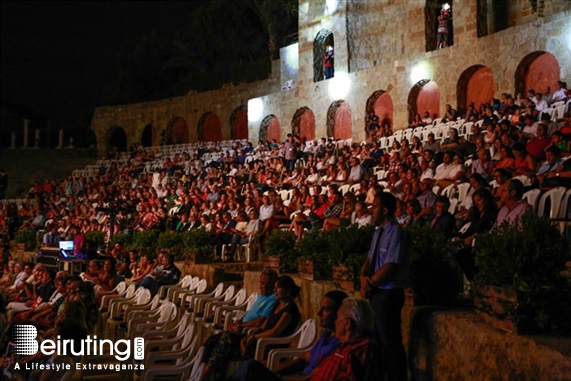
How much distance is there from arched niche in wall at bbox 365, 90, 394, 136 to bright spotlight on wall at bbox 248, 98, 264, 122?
535cm

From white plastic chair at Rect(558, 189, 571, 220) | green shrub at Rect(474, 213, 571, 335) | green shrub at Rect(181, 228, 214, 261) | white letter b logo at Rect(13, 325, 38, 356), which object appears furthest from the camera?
green shrub at Rect(181, 228, 214, 261)

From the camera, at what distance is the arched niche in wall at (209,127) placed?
30.6 meters

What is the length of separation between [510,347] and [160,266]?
688 centimetres

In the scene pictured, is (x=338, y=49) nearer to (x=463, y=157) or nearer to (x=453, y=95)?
(x=453, y=95)

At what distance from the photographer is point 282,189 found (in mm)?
15336

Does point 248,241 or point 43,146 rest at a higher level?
point 43,146

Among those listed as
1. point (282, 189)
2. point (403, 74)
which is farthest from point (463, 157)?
point (403, 74)

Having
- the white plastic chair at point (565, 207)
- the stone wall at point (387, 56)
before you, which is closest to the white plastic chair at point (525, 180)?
the white plastic chair at point (565, 207)

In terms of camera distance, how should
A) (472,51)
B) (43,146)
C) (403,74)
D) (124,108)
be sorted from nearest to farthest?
(472,51)
(403,74)
(124,108)
(43,146)

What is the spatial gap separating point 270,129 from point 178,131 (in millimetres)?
7686

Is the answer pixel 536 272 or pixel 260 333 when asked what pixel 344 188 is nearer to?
pixel 260 333

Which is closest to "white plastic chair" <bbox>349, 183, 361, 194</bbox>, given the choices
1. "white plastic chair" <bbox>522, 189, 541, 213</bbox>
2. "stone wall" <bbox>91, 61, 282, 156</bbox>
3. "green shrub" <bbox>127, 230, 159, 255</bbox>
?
"green shrub" <bbox>127, 230, 159, 255</bbox>

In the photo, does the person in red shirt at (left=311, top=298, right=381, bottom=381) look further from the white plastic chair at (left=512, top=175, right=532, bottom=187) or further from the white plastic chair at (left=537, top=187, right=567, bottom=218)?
the white plastic chair at (left=512, top=175, right=532, bottom=187)

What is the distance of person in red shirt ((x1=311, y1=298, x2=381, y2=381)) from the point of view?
3723 millimetres
